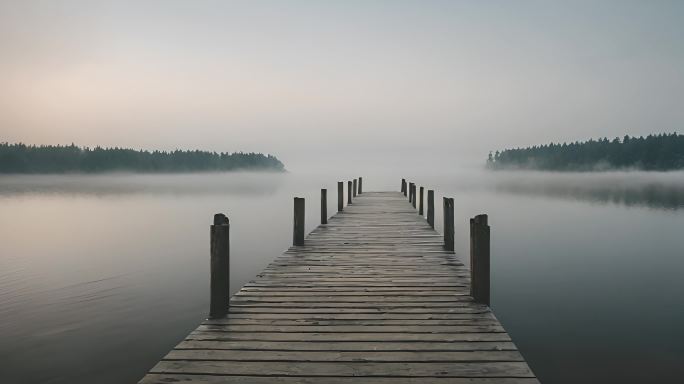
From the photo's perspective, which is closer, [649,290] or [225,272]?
[225,272]

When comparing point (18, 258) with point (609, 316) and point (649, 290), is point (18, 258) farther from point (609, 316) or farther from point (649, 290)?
point (649, 290)

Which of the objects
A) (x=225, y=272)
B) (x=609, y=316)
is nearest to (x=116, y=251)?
(x=225, y=272)

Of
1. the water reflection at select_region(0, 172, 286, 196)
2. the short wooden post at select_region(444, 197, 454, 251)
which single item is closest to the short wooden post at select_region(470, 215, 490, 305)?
the short wooden post at select_region(444, 197, 454, 251)

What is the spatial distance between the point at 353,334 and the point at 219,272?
1874 mm

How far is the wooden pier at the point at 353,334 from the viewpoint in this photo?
3730 millimetres

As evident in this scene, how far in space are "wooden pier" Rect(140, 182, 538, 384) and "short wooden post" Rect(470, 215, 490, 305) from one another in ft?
0.10

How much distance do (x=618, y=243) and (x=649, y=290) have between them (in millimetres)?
8401

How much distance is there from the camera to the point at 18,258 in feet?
50.6

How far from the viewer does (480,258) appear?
18.4 ft

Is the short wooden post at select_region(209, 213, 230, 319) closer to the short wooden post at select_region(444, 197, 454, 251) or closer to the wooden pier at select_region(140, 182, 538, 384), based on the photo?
the wooden pier at select_region(140, 182, 538, 384)

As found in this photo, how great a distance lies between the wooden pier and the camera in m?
3.73

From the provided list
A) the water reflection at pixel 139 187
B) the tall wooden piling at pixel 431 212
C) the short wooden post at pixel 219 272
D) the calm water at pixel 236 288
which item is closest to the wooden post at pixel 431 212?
the tall wooden piling at pixel 431 212

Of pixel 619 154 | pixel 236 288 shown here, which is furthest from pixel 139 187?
pixel 619 154

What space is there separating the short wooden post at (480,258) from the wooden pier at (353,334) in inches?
1.2
